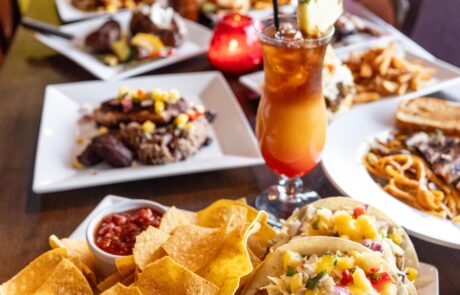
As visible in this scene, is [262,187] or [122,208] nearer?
[122,208]

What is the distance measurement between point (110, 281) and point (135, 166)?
1.83 ft

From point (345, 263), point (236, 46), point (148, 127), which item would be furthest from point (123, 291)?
point (236, 46)

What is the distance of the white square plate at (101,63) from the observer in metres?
2.31

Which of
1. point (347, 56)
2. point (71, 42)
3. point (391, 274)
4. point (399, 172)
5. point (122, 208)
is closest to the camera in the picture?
point (391, 274)

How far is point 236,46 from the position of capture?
2.26m

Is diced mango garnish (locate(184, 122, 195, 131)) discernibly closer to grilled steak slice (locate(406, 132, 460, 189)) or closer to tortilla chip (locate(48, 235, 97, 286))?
tortilla chip (locate(48, 235, 97, 286))

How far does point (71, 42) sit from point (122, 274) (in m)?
1.66

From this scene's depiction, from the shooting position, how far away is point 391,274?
103 centimetres

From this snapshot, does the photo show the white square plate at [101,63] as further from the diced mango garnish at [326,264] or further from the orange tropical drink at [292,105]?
the diced mango garnish at [326,264]

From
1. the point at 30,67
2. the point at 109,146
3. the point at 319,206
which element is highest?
the point at 319,206

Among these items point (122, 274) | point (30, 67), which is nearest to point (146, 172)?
point (122, 274)

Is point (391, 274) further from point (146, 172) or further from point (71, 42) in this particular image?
point (71, 42)

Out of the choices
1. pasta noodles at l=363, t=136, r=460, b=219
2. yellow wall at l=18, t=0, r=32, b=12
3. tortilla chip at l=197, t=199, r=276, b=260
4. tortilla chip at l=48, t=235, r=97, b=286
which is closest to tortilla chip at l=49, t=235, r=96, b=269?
tortilla chip at l=48, t=235, r=97, b=286

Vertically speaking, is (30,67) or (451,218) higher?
(451,218)
